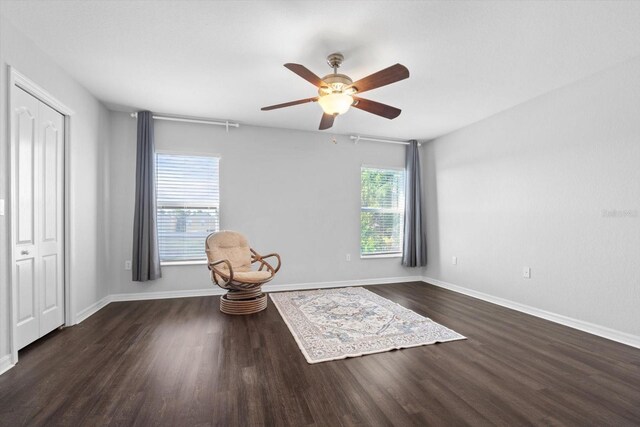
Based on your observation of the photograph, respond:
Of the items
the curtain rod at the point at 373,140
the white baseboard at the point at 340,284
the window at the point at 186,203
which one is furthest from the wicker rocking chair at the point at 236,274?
the curtain rod at the point at 373,140

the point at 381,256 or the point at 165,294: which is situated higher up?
the point at 381,256

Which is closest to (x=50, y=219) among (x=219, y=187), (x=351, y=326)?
(x=219, y=187)

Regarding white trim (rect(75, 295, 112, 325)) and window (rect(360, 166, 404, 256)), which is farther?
window (rect(360, 166, 404, 256))

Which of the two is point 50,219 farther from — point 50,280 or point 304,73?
point 304,73

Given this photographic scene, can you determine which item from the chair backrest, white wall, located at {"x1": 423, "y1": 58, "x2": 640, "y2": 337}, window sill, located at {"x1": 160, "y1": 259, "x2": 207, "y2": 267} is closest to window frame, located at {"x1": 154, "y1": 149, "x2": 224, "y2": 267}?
window sill, located at {"x1": 160, "y1": 259, "x2": 207, "y2": 267}

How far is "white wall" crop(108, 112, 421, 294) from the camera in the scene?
425cm

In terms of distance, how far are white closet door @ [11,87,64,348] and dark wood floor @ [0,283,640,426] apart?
0.29 m

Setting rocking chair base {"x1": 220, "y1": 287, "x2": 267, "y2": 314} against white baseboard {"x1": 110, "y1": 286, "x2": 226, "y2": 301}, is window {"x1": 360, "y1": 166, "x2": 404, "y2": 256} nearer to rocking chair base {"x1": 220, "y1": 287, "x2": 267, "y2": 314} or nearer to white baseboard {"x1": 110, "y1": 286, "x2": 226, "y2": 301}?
rocking chair base {"x1": 220, "y1": 287, "x2": 267, "y2": 314}

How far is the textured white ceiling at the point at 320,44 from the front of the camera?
2.16 meters

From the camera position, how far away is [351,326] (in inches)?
125

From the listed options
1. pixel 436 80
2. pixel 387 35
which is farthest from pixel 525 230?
pixel 387 35

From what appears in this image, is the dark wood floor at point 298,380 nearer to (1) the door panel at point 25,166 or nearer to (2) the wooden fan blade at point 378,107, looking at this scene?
(1) the door panel at point 25,166

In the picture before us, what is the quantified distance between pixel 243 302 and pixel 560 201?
12.5 feet

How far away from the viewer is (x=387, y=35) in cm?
245
